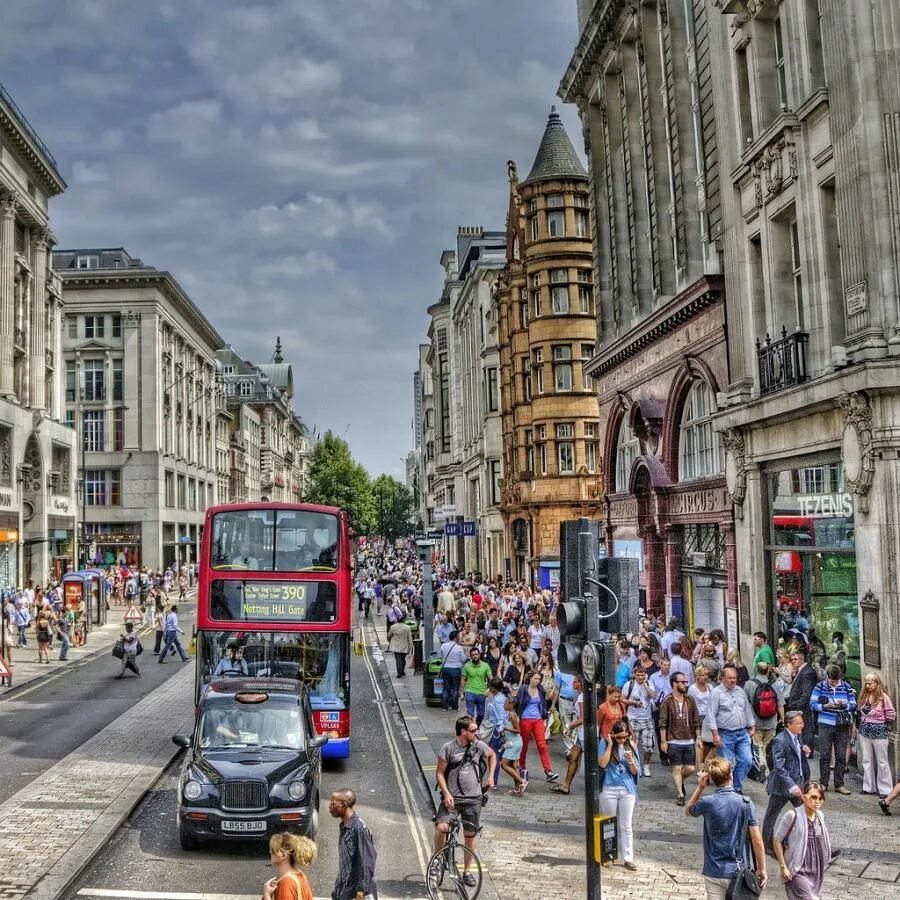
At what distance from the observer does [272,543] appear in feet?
53.6

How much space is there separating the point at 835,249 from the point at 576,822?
1079 centimetres

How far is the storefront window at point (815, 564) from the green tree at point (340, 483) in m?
81.8

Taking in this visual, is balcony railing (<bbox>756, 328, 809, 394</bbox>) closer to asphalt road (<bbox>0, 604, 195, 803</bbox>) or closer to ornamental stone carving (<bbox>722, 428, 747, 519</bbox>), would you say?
ornamental stone carving (<bbox>722, 428, 747, 519</bbox>)

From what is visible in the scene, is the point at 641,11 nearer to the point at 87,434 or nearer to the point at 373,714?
the point at 373,714

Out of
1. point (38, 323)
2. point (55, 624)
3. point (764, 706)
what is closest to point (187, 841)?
point (764, 706)

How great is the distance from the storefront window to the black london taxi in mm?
8994

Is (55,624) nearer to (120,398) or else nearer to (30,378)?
(30,378)

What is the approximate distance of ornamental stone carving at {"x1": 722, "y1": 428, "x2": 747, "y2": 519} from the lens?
2116 cm

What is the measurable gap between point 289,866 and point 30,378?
167 feet

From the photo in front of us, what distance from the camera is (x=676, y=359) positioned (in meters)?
26.4

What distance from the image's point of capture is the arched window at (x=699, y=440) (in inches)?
953

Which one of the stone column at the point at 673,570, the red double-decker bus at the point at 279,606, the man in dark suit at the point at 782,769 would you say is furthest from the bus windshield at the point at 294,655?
the stone column at the point at 673,570

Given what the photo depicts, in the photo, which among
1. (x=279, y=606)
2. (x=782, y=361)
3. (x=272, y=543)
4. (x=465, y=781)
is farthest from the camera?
(x=782, y=361)

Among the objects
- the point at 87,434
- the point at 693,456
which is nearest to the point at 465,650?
the point at 693,456
